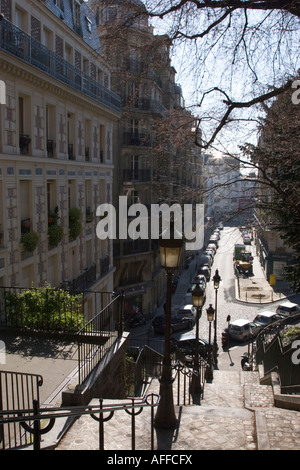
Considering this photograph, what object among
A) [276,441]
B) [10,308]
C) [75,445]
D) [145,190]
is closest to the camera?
[75,445]

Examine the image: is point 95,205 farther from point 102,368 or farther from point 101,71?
point 102,368

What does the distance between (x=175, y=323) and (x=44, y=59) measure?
1970cm

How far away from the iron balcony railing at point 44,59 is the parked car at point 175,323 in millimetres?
14689

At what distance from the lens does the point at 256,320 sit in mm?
30500

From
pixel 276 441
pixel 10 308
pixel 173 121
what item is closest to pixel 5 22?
pixel 173 121

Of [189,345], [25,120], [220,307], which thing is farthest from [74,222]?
[220,307]

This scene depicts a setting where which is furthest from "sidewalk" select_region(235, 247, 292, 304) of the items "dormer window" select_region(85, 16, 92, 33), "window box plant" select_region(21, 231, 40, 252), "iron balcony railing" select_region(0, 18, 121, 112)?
"window box plant" select_region(21, 231, 40, 252)

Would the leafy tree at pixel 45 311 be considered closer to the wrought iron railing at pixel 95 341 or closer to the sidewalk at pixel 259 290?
the wrought iron railing at pixel 95 341

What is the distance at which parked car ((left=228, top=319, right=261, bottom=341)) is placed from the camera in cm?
2836

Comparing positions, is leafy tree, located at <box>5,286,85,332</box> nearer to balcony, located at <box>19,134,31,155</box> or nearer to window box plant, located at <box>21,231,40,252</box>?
window box plant, located at <box>21,231,40,252</box>

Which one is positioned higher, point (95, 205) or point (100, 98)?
point (100, 98)

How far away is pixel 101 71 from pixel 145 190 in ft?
40.5

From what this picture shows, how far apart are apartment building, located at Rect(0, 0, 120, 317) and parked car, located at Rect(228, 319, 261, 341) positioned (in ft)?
28.8

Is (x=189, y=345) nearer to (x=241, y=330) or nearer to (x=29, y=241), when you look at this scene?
(x=241, y=330)
